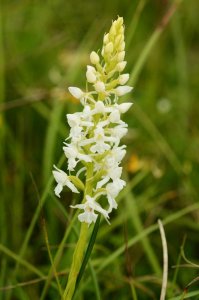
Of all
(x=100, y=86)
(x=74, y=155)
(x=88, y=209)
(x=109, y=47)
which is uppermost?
(x=109, y=47)

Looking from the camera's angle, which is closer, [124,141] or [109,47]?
[109,47]

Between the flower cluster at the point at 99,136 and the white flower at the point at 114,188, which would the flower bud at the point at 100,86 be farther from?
the white flower at the point at 114,188

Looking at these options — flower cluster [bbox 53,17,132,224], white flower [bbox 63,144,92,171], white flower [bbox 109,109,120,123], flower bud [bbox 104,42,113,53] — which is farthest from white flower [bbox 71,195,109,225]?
flower bud [bbox 104,42,113,53]

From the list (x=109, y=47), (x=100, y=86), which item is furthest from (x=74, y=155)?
(x=109, y=47)

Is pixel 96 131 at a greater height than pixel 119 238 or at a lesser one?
greater

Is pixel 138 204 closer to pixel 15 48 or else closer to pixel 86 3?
pixel 15 48

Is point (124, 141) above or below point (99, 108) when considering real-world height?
above

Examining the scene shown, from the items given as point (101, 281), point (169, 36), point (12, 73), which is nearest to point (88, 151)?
point (101, 281)

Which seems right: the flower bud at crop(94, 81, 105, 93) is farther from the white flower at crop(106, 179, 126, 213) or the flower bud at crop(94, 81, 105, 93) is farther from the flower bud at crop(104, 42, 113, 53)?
the white flower at crop(106, 179, 126, 213)

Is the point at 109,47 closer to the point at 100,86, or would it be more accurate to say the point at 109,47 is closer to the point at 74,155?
the point at 100,86
